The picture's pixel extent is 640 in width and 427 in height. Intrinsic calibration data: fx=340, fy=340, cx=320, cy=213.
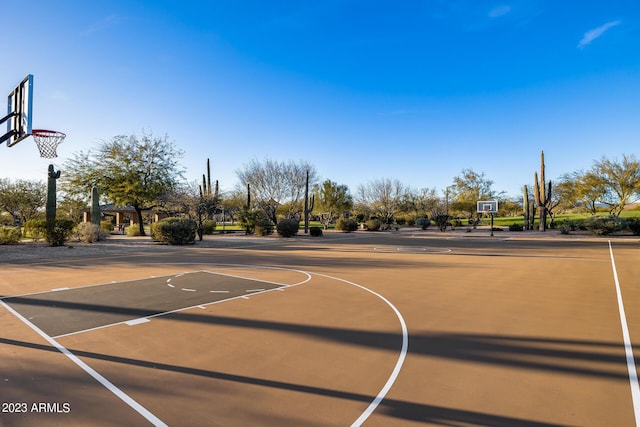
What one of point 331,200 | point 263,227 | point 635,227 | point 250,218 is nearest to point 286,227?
point 263,227

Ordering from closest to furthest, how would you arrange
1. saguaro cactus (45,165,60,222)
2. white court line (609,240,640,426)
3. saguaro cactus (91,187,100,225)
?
white court line (609,240,640,426)
saguaro cactus (45,165,60,222)
saguaro cactus (91,187,100,225)

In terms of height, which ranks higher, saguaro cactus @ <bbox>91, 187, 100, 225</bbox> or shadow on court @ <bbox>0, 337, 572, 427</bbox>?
saguaro cactus @ <bbox>91, 187, 100, 225</bbox>

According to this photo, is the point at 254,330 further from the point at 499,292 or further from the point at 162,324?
the point at 499,292

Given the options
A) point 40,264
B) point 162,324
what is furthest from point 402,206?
point 162,324

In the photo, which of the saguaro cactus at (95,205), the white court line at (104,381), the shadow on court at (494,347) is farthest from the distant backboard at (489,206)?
the white court line at (104,381)

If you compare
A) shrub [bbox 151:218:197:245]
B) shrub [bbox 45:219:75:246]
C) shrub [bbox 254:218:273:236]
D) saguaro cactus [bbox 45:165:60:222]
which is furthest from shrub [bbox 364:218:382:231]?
saguaro cactus [bbox 45:165:60:222]

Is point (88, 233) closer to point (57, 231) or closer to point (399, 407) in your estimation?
point (57, 231)

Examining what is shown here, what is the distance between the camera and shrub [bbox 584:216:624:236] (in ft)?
97.6

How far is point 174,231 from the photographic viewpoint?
890 inches

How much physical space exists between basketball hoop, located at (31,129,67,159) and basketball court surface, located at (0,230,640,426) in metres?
7.39

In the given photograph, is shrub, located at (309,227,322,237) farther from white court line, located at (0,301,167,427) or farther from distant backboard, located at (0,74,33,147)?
white court line, located at (0,301,167,427)

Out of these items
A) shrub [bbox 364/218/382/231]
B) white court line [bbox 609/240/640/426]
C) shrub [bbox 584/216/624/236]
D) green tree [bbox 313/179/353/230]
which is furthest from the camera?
green tree [bbox 313/179/353/230]

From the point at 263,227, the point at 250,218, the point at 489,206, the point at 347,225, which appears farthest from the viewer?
the point at 347,225

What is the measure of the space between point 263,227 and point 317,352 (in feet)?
88.3
